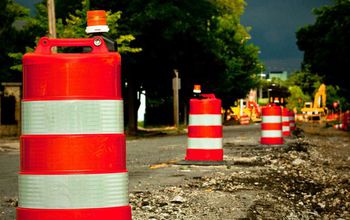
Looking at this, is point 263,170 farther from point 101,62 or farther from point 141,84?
point 141,84

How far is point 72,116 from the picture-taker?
4.42m

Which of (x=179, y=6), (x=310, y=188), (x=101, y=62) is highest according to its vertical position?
(x=179, y=6)

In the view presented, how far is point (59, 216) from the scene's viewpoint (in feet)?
14.3

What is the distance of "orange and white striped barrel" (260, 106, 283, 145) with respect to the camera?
18781mm

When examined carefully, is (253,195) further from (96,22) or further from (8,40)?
(8,40)

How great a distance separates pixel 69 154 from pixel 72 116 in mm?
227

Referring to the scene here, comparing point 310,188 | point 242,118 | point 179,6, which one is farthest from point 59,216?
point 242,118

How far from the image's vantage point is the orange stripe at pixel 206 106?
1241 centimetres

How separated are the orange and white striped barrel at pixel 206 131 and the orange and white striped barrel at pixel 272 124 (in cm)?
642

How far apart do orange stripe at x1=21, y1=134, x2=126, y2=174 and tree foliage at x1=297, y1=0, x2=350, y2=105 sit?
115 feet

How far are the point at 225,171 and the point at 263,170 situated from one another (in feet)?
2.16

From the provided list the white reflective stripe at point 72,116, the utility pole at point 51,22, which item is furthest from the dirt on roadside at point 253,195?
the utility pole at point 51,22

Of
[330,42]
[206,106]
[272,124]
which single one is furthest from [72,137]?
[330,42]

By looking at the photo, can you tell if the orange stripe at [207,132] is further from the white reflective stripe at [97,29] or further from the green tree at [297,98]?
the green tree at [297,98]
